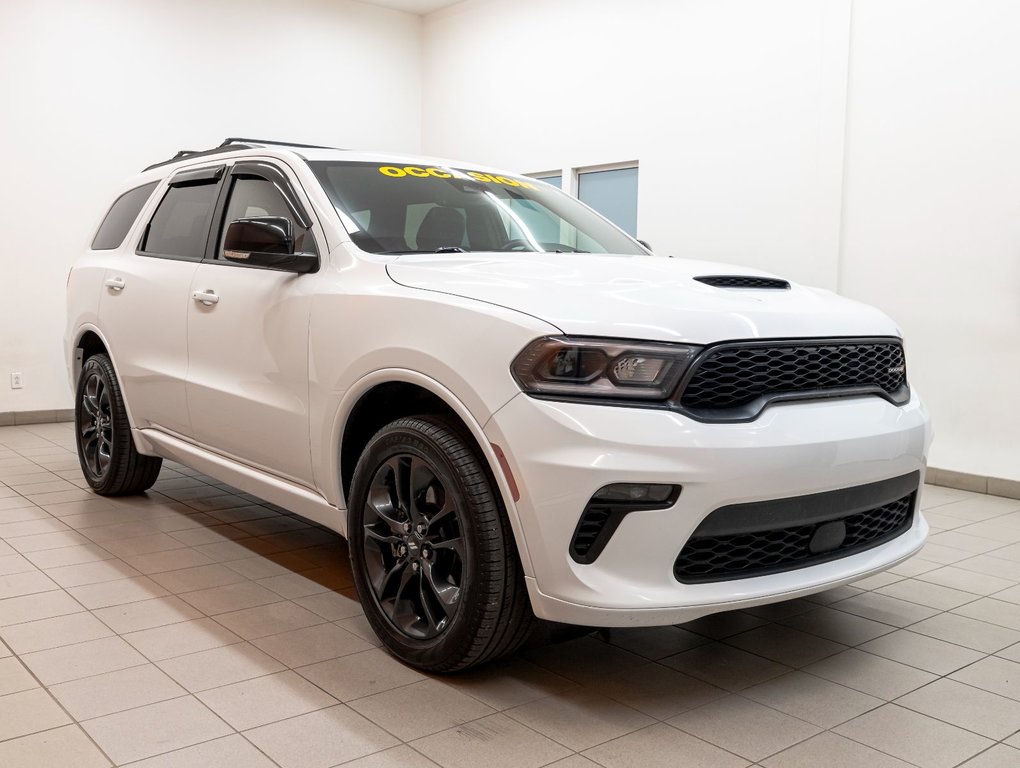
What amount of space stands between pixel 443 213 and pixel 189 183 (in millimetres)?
1481

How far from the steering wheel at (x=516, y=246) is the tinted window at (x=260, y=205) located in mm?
641

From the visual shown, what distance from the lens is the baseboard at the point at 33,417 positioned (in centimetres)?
762

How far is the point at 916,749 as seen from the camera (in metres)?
2.27

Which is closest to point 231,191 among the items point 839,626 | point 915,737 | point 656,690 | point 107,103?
point 656,690

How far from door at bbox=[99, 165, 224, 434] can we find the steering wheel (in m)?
1.34

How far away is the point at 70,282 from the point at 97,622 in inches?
96.3

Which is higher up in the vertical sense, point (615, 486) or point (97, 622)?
point (615, 486)

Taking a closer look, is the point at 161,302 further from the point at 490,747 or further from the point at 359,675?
the point at 490,747

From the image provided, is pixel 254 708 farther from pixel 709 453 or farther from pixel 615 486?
pixel 709 453

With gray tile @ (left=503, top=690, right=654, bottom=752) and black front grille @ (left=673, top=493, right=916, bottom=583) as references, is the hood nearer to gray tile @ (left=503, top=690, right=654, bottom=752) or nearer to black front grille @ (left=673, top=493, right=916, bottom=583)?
black front grille @ (left=673, top=493, right=916, bottom=583)

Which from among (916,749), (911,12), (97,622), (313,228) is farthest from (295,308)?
(911,12)

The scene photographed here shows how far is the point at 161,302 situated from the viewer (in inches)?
155

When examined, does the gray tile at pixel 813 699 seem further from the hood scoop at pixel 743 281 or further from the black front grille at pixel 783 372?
the hood scoop at pixel 743 281

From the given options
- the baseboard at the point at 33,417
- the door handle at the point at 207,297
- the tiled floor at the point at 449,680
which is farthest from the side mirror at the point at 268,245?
the baseboard at the point at 33,417
